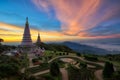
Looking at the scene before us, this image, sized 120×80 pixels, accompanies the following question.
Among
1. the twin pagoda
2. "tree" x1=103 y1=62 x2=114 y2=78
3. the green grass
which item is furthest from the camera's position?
the twin pagoda

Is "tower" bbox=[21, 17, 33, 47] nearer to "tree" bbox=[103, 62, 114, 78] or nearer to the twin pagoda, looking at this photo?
the twin pagoda

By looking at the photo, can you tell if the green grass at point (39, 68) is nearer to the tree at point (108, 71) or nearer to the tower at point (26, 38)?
the tree at point (108, 71)

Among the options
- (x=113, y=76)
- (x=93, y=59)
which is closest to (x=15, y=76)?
(x=113, y=76)

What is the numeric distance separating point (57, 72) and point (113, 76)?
8211 mm

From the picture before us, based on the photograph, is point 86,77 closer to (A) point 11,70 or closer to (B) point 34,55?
(A) point 11,70

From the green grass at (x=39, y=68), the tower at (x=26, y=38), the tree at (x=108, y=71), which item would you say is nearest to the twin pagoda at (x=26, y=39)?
the tower at (x=26, y=38)

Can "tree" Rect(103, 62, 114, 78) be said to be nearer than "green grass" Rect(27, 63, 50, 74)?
Yes

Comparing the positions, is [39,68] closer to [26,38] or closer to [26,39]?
[26,39]

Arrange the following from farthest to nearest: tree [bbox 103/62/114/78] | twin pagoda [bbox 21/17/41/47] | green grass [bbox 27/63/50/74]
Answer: twin pagoda [bbox 21/17/41/47] → green grass [bbox 27/63/50/74] → tree [bbox 103/62/114/78]

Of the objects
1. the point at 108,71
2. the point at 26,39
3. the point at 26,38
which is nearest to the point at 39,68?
the point at 108,71

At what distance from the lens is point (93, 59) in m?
35.2

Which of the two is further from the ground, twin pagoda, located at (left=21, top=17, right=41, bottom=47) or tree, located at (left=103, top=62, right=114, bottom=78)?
twin pagoda, located at (left=21, top=17, right=41, bottom=47)

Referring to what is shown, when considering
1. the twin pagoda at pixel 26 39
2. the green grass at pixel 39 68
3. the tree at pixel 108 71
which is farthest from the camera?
the twin pagoda at pixel 26 39

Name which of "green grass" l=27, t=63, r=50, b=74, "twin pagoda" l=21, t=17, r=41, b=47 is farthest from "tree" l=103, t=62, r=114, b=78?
"twin pagoda" l=21, t=17, r=41, b=47
